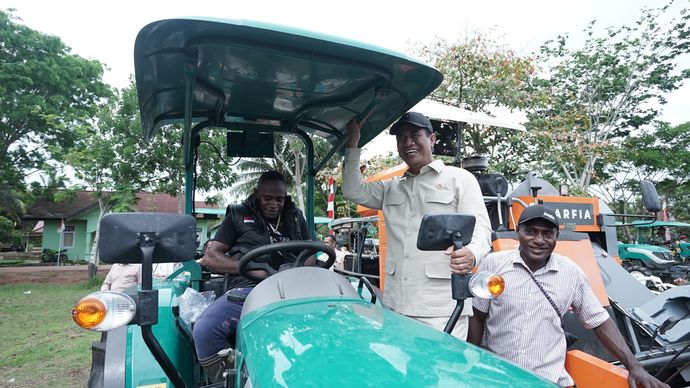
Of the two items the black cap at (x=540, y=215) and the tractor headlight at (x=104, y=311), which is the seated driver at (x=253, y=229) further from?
the black cap at (x=540, y=215)

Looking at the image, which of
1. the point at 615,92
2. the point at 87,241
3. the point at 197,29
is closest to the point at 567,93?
the point at 615,92

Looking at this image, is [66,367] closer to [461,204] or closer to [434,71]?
[461,204]

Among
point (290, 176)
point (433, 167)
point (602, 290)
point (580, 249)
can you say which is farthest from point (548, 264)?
point (290, 176)

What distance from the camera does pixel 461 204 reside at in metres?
2.79

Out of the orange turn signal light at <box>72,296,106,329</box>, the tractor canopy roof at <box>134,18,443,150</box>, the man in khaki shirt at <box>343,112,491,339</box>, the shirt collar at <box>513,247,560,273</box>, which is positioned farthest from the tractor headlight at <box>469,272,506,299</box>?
the orange turn signal light at <box>72,296,106,329</box>

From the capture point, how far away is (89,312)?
5.10ft

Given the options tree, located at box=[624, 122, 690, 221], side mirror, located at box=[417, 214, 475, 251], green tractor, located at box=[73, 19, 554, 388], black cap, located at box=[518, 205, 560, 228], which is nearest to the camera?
green tractor, located at box=[73, 19, 554, 388]

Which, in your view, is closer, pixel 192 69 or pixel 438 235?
pixel 438 235

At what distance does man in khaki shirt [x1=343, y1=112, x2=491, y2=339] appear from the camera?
2.65 m

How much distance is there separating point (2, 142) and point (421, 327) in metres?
22.0

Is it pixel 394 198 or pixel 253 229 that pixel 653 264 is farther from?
pixel 253 229

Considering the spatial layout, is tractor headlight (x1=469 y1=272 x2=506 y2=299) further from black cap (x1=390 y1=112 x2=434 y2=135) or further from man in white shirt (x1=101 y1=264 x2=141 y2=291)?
man in white shirt (x1=101 y1=264 x2=141 y2=291)

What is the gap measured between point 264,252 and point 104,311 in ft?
2.80

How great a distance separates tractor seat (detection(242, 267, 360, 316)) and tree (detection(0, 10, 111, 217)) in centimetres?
1493
